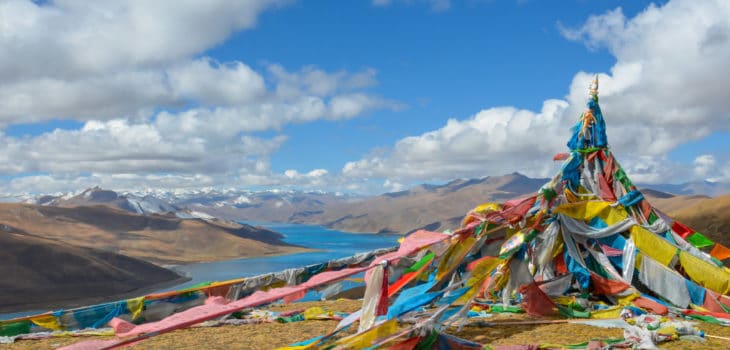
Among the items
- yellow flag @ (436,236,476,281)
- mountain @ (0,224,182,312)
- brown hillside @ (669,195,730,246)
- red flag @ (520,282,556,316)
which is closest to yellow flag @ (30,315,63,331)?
yellow flag @ (436,236,476,281)

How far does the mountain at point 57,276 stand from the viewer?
316 feet

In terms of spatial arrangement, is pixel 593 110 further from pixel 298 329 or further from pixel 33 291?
pixel 33 291

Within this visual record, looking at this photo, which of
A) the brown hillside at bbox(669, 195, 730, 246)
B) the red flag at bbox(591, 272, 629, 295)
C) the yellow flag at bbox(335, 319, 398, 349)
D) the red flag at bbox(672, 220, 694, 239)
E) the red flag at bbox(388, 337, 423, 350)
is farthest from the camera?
the brown hillside at bbox(669, 195, 730, 246)

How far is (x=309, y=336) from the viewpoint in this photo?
1213 centimetres

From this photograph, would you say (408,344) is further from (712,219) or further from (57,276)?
(57,276)

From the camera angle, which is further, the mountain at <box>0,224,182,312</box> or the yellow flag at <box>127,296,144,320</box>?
the mountain at <box>0,224,182,312</box>

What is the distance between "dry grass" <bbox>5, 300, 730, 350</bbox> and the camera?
10992 mm

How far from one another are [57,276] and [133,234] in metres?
76.7

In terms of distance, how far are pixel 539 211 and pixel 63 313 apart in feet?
37.3

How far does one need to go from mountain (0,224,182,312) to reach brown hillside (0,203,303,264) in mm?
33863

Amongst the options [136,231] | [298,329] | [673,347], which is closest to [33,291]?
[136,231]

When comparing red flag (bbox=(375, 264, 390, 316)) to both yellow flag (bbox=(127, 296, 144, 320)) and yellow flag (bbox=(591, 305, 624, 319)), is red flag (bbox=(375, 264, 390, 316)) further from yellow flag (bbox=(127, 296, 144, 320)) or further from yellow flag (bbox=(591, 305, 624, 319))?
yellow flag (bbox=(127, 296, 144, 320))

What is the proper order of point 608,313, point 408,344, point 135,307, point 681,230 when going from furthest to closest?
point 681,230, point 135,307, point 608,313, point 408,344

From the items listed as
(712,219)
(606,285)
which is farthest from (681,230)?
(712,219)
